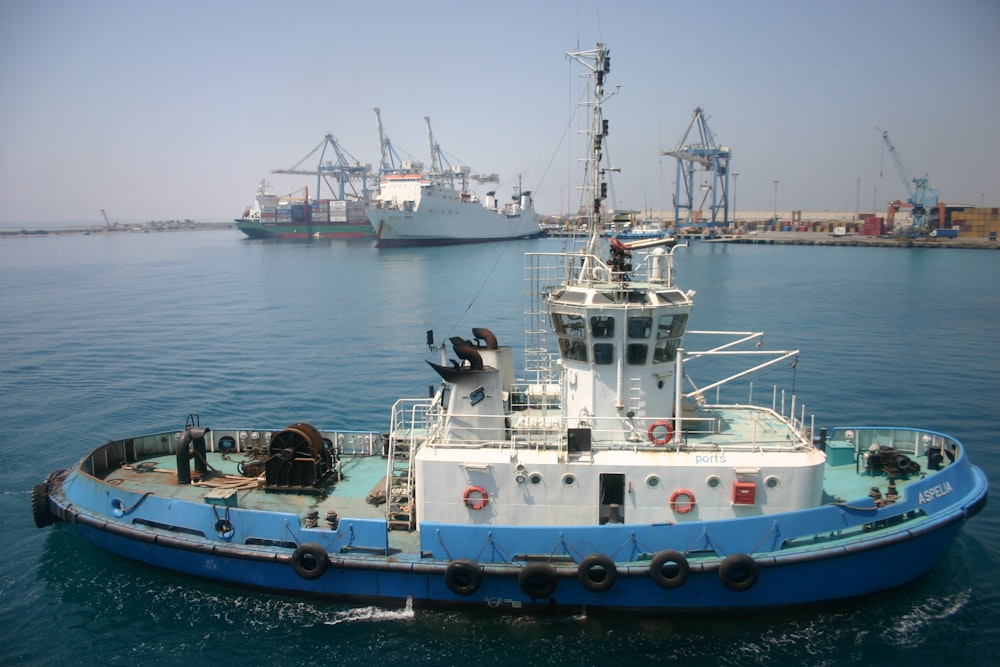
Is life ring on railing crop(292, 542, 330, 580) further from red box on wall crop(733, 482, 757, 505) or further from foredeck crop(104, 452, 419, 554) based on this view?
red box on wall crop(733, 482, 757, 505)

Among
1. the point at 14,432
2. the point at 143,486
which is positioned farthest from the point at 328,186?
the point at 143,486

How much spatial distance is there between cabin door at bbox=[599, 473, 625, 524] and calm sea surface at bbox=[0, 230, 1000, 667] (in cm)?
158

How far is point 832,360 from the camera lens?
27.9 meters

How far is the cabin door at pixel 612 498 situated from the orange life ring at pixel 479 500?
182cm

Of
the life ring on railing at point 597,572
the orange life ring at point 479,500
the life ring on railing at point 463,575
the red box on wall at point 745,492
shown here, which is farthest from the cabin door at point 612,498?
the life ring on railing at point 463,575

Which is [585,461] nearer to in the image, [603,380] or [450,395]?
[603,380]

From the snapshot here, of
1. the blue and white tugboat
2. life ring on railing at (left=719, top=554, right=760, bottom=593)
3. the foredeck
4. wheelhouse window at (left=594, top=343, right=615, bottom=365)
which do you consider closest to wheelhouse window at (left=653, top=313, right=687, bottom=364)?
the blue and white tugboat

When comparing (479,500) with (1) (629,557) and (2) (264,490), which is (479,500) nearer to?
(1) (629,557)

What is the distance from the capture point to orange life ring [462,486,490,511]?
11.0m

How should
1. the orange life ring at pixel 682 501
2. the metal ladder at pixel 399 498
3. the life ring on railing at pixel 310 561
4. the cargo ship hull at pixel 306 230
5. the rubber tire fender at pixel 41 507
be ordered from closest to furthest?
the orange life ring at pixel 682 501, the life ring on railing at pixel 310 561, the metal ladder at pixel 399 498, the rubber tire fender at pixel 41 507, the cargo ship hull at pixel 306 230

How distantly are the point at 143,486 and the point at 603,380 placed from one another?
900 cm

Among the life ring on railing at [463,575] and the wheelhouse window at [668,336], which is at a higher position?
the wheelhouse window at [668,336]

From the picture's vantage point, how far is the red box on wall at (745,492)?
10.5m

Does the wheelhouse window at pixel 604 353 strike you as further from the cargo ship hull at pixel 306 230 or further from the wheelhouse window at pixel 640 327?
the cargo ship hull at pixel 306 230
